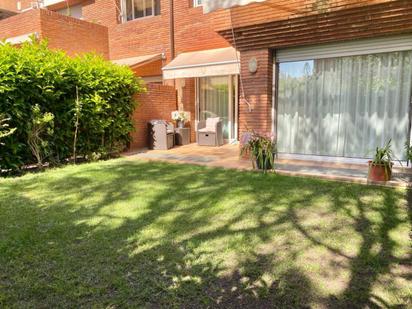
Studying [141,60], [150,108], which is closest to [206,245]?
[150,108]

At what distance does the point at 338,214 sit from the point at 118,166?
27.5ft

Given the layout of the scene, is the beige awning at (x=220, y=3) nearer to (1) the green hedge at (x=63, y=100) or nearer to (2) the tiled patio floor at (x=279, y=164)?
(2) the tiled patio floor at (x=279, y=164)

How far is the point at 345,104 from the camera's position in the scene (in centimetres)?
1223

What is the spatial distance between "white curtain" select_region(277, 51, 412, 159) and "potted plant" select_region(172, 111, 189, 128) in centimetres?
660

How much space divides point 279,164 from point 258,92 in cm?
315

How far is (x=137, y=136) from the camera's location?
17.0 meters

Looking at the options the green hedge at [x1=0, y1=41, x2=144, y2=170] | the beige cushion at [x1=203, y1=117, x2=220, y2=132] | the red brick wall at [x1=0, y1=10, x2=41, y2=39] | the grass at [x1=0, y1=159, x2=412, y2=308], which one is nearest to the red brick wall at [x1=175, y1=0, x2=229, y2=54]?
the beige cushion at [x1=203, y1=117, x2=220, y2=132]

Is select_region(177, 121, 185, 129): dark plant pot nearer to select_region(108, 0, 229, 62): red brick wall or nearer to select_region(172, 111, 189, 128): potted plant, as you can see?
select_region(172, 111, 189, 128): potted plant

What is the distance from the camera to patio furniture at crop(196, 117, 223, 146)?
1759 cm

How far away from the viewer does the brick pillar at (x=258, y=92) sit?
12.9 metres

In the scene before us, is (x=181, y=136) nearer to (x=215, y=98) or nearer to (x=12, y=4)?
(x=215, y=98)

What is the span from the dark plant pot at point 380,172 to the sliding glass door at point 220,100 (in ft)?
33.1

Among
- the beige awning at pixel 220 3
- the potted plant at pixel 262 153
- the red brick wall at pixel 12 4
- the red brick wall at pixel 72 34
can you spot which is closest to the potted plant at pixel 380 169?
the potted plant at pixel 262 153

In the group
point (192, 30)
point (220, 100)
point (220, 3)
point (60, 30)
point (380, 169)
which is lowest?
point (380, 169)
